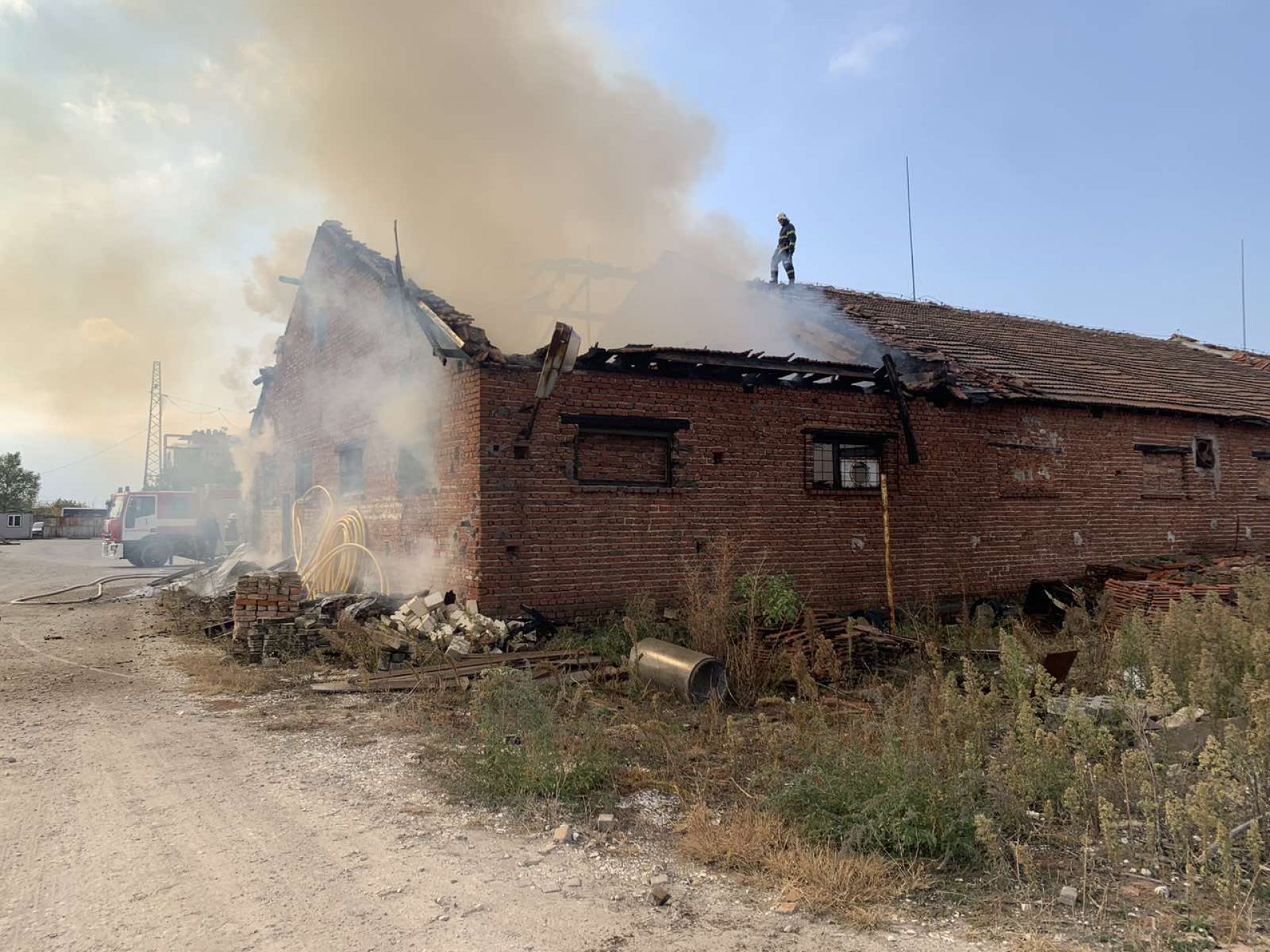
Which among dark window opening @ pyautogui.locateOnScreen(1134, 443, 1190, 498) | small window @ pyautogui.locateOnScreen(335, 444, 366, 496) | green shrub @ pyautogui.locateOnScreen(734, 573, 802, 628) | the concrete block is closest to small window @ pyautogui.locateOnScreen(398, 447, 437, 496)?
small window @ pyautogui.locateOnScreen(335, 444, 366, 496)

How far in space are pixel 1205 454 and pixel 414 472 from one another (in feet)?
45.5

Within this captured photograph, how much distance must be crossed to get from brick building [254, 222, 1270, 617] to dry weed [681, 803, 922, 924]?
5128 mm

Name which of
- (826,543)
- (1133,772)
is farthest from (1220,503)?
(1133,772)

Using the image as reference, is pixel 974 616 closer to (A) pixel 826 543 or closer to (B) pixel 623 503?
(A) pixel 826 543

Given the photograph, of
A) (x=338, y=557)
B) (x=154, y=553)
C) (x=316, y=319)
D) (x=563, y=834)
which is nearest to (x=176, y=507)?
(x=154, y=553)

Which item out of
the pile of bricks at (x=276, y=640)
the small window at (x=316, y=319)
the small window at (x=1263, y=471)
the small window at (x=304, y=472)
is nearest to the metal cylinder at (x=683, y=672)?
the pile of bricks at (x=276, y=640)

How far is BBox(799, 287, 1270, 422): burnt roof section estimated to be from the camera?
12250 millimetres

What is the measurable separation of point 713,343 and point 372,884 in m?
9.91

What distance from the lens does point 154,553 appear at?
22.1 metres

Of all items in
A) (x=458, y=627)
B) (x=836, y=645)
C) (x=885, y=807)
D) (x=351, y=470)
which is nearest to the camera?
(x=885, y=807)

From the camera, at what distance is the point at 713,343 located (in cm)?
1222

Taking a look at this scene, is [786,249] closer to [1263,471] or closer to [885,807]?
[1263,471]

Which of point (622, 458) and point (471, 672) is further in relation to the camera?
point (622, 458)

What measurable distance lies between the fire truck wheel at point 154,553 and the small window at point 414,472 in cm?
1538
